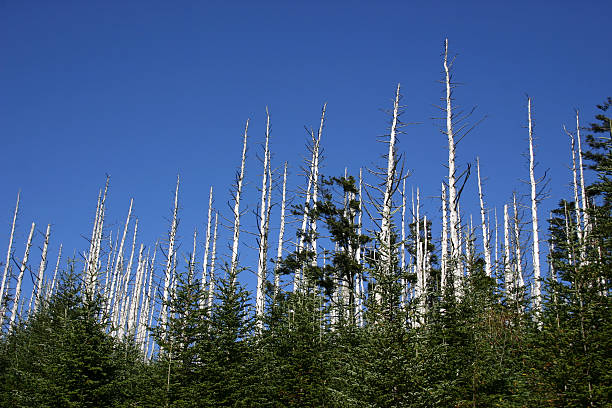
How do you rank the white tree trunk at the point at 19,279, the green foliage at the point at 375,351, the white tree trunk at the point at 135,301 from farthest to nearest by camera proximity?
the white tree trunk at the point at 135,301 → the white tree trunk at the point at 19,279 → the green foliage at the point at 375,351

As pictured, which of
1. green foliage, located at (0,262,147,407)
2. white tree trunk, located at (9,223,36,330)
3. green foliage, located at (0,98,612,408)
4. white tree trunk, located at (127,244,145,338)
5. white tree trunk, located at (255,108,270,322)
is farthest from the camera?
white tree trunk, located at (127,244,145,338)

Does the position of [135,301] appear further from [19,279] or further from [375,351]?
[375,351]

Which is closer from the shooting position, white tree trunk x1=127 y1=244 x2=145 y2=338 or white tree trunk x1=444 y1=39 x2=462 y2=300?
white tree trunk x1=444 y1=39 x2=462 y2=300

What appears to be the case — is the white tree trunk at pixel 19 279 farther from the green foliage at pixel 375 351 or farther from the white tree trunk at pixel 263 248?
the white tree trunk at pixel 263 248

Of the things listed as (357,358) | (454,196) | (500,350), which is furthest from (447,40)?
(357,358)

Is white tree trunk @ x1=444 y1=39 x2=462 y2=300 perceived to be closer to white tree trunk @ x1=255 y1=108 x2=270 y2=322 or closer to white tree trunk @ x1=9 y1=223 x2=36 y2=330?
white tree trunk @ x1=255 y1=108 x2=270 y2=322

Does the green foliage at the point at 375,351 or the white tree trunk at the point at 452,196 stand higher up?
the white tree trunk at the point at 452,196

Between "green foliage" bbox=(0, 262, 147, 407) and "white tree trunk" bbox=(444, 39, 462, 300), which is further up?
"white tree trunk" bbox=(444, 39, 462, 300)

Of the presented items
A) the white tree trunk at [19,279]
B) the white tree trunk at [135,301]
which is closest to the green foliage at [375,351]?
the white tree trunk at [19,279]

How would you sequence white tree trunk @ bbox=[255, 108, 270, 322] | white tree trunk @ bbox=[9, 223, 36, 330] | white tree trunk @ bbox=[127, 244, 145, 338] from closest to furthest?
1. white tree trunk @ bbox=[255, 108, 270, 322]
2. white tree trunk @ bbox=[9, 223, 36, 330]
3. white tree trunk @ bbox=[127, 244, 145, 338]

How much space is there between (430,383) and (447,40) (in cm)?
1282

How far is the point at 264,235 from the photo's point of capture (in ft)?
66.4

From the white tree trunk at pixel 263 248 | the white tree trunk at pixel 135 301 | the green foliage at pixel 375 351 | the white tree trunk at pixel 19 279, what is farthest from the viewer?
the white tree trunk at pixel 135 301

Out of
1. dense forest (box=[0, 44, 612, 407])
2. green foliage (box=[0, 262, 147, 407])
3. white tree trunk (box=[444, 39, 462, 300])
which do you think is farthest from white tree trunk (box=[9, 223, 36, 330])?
white tree trunk (box=[444, 39, 462, 300])
